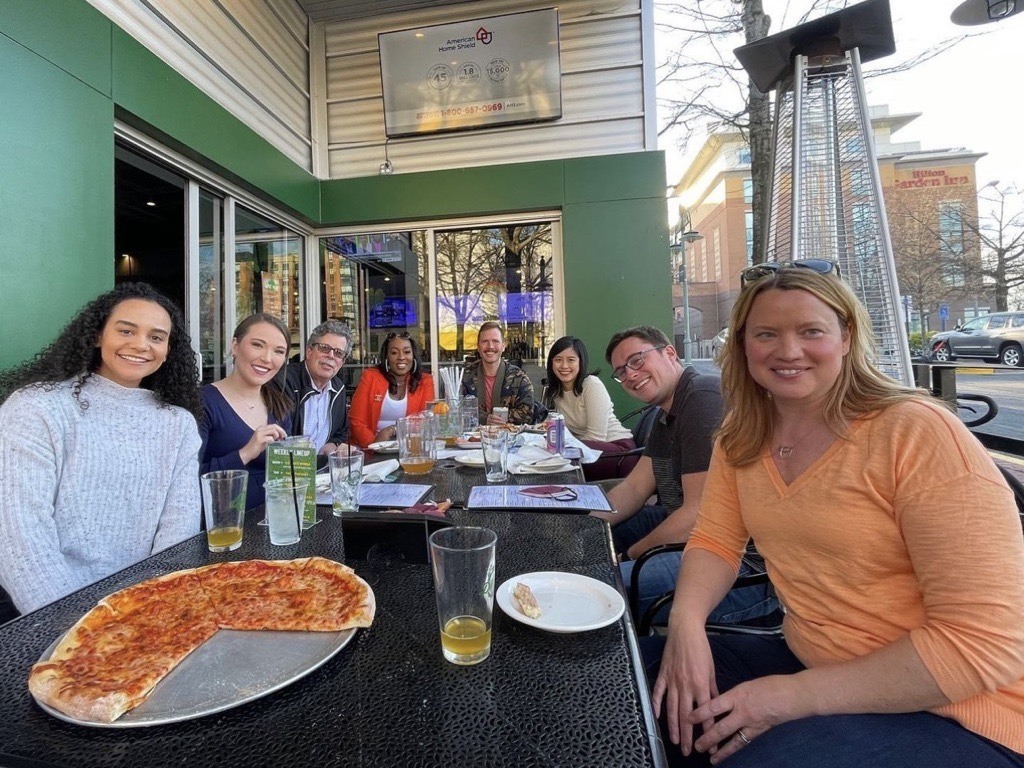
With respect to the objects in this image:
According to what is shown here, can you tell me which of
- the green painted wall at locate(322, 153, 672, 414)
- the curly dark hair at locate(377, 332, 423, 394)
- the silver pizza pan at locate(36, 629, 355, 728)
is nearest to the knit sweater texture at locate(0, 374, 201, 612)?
the silver pizza pan at locate(36, 629, 355, 728)

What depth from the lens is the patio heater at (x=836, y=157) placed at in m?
2.72

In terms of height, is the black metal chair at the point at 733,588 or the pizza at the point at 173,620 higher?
the pizza at the point at 173,620

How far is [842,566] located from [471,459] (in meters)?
1.46

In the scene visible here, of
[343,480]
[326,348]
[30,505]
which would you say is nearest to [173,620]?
[343,480]

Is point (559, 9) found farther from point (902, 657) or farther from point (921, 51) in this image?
point (902, 657)

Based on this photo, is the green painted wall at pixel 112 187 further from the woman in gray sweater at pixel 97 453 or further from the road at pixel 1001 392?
the road at pixel 1001 392

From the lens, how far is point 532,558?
44.7 inches

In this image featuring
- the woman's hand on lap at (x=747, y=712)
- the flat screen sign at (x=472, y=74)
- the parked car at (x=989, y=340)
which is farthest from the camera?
the parked car at (x=989, y=340)

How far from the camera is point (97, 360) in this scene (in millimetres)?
1580

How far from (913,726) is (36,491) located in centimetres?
195

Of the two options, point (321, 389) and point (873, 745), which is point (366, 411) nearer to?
point (321, 389)

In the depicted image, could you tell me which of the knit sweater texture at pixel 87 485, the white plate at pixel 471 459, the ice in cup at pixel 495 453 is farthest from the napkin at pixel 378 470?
the knit sweater texture at pixel 87 485

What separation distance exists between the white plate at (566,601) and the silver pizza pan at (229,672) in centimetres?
29

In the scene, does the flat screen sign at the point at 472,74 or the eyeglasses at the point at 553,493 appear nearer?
the eyeglasses at the point at 553,493
